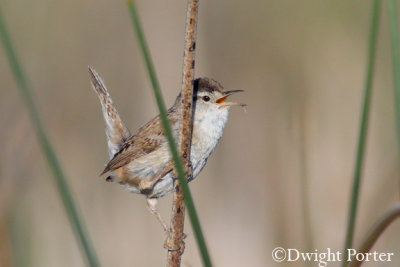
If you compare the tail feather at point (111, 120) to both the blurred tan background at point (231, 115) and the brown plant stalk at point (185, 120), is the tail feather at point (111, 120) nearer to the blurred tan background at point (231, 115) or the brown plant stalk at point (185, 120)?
the blurred tan background at point (231, 115)

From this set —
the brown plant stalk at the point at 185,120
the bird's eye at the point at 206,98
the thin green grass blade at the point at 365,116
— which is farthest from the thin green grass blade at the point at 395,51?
the bird's eye at the point at 206,98

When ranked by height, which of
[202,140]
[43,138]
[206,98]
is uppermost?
[43,138]

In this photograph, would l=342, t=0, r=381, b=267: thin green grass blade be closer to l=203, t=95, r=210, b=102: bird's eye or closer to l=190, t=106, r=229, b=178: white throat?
l=190, t=106, r=229, b=178: white throat

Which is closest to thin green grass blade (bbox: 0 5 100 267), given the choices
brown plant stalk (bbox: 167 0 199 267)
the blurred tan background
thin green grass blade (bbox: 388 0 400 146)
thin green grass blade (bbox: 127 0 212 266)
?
thin green grass blade (bbox: 127 0 212 266)

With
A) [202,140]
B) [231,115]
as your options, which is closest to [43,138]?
[202,140]

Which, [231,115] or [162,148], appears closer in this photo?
[162,148]

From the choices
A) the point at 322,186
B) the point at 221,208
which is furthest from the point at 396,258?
the point at 221,208

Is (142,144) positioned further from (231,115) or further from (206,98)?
(231,115)
